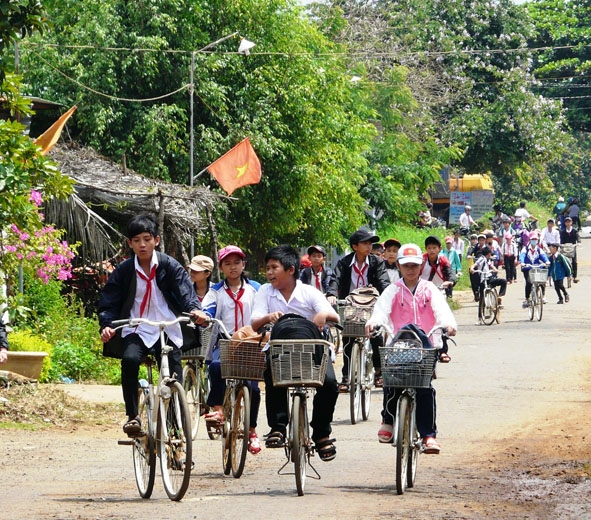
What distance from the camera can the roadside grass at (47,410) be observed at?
14231 mm

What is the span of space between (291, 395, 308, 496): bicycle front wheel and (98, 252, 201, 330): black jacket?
104cm

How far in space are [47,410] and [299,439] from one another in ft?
20.5

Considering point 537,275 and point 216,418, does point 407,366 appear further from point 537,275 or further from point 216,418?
point 537,275

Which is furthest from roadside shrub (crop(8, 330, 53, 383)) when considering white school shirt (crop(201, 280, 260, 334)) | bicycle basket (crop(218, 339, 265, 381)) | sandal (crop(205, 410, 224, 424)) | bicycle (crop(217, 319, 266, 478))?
bicycle basket (crop(218, 339, 265, 381))

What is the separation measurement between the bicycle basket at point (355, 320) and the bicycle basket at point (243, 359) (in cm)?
412

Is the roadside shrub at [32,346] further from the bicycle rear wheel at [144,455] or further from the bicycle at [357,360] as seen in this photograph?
the bicycle rear wheel at [144,455]

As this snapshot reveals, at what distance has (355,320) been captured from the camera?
1389cm

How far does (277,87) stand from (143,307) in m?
18.5

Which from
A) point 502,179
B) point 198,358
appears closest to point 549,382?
point 198,358

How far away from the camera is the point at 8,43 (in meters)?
12.0

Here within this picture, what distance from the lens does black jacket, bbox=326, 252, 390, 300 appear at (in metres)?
14.8

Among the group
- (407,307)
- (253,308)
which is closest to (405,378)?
(407,307)

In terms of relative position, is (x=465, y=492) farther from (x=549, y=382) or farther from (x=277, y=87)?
(x=277, y=87)

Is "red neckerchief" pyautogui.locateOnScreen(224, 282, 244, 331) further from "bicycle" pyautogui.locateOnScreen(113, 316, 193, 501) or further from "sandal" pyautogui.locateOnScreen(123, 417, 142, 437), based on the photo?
"sandal" pyautogui.locateOnScreen(123, 417, 142, 437)
